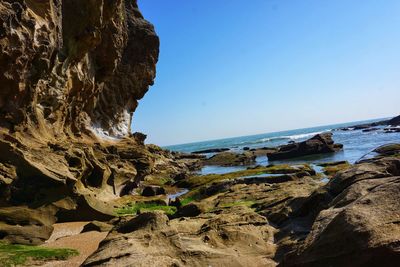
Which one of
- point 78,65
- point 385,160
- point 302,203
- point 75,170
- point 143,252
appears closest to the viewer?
point 143,252

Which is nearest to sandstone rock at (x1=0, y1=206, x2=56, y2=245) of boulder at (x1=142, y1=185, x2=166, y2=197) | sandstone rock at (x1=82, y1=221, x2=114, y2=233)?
sandstone rock at (x1=82, y1=221, x2=114, y2=233)

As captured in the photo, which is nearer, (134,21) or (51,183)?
(51,183)

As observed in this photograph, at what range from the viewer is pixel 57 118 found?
112 feet

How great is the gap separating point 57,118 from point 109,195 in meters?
9.04

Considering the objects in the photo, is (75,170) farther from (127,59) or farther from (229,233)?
(127,59)

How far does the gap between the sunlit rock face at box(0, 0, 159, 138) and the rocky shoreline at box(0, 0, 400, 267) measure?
13 cm

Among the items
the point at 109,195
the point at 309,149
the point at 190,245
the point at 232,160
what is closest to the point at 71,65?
the point at 109,195

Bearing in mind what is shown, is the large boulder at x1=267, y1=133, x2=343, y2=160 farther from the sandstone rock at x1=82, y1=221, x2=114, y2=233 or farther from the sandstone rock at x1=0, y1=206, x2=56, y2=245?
the sandstone rock at x1=0, y1=206, x2=56, y2=245

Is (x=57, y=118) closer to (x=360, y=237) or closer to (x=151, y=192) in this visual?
(x=151, y=192)

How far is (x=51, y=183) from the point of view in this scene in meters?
20.7

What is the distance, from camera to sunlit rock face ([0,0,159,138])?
77.5ft

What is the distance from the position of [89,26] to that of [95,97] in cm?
1263

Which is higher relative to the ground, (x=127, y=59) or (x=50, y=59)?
(x=127, y=59)

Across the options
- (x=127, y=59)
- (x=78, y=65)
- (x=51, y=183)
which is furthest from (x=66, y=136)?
(x=127, y=59)
